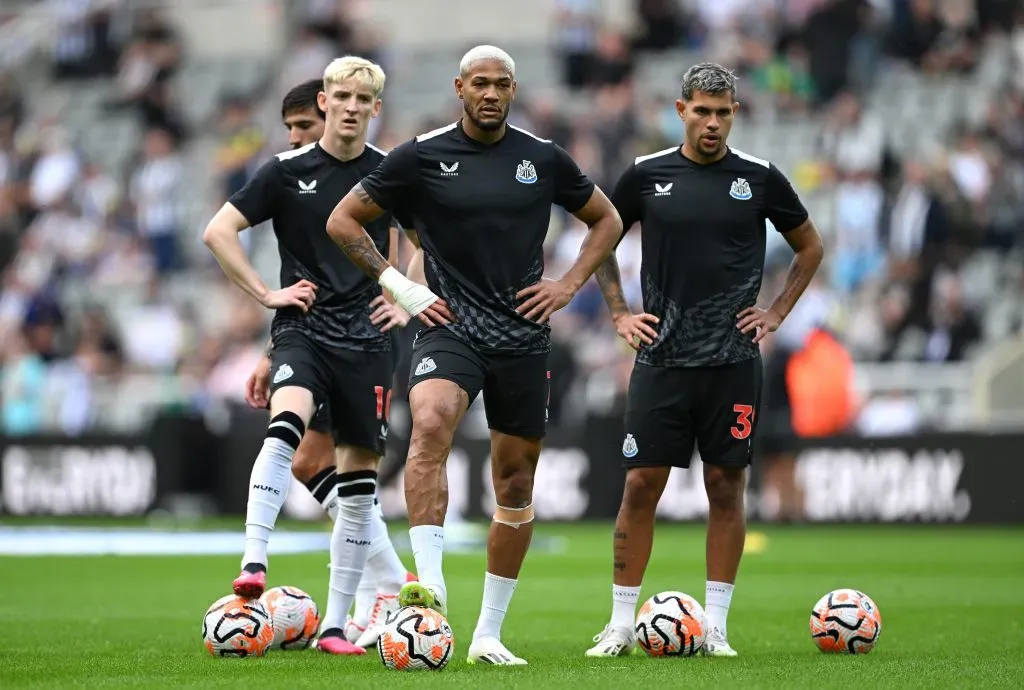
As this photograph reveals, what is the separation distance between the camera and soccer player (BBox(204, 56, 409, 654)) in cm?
977

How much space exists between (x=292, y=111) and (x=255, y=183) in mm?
774

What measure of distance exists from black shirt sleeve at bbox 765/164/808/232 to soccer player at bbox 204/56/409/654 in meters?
2.13

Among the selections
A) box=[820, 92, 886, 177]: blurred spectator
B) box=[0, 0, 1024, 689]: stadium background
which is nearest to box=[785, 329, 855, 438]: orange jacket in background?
box=[0, 0, 1024, 689]: stadium background

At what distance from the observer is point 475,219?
29.3 ft

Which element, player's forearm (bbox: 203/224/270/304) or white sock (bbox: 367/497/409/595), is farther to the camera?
white sock (bbox: 367/497/409/595)

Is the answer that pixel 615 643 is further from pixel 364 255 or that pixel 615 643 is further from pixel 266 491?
pixel 364 255

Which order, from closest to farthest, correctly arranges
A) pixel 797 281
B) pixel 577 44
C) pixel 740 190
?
pixel 740 190, pixel 797 281, pixel 577 44

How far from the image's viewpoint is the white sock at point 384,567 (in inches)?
403

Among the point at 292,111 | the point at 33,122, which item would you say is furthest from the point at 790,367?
the point at 33,122

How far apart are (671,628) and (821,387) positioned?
12.6m

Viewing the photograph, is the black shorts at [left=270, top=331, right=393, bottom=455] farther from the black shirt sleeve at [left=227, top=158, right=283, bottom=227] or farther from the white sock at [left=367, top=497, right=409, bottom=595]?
the black shirt sleeve at [left=227, top=158, right=283, bottom=227]

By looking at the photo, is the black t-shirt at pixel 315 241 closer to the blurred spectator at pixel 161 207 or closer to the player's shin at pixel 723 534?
the player's shin at pixel 723 534

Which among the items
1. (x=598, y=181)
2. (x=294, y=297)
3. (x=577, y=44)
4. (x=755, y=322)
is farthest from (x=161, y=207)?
(x=755, y=322)

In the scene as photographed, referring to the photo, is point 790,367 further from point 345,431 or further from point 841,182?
point 345,431
